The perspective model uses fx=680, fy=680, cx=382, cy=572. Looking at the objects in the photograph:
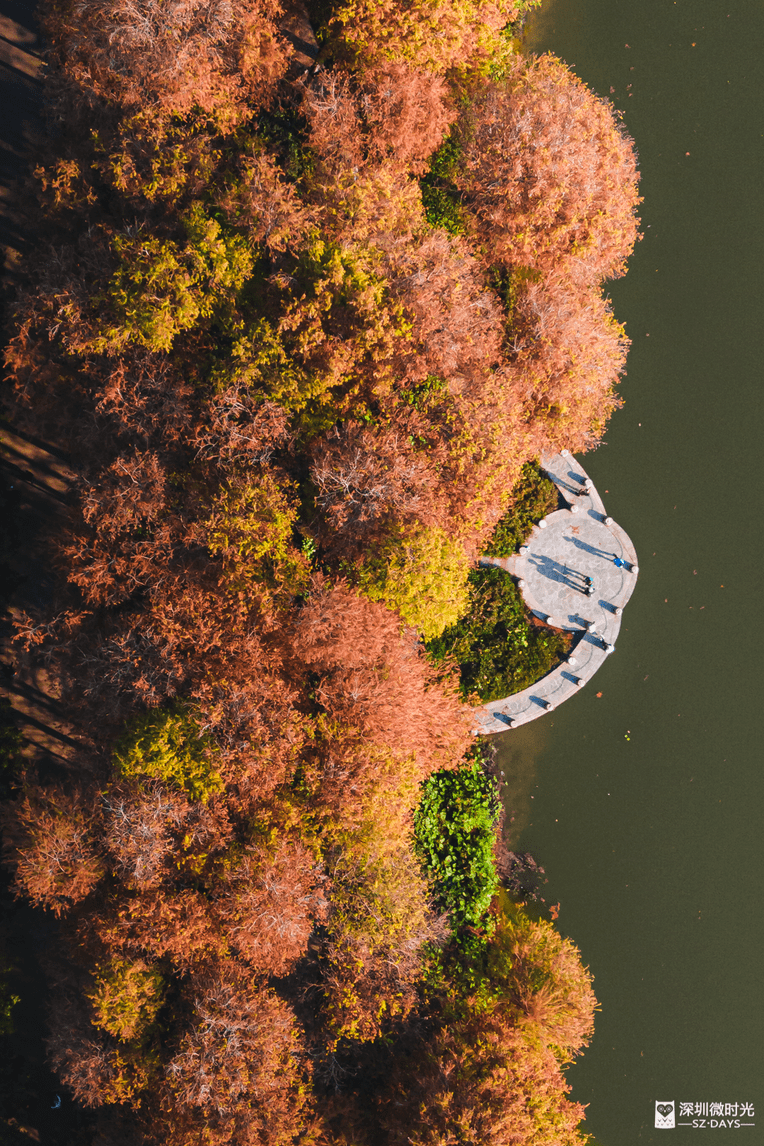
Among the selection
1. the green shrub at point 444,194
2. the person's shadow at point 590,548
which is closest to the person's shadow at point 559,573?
the person's shadow at point 590,548

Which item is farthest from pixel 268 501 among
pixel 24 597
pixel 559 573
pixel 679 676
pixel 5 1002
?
pixel 5 1002

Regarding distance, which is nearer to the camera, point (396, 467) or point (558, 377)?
point (396, 467)

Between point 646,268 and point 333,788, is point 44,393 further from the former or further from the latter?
point 646,268

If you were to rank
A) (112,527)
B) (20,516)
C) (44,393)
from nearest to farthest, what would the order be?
(112,527) < (44,393) < (20,516)

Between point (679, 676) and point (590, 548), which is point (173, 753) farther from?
point (679, 676)

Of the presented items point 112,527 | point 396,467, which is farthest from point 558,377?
point 112,527

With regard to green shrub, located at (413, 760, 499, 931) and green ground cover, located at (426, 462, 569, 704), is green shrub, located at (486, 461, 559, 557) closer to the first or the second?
green ground cover, located at (426, 462, 569, 704)

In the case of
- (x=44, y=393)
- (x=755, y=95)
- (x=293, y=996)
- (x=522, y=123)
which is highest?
(x=755, y=95)
